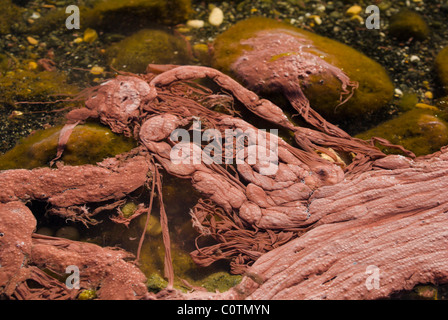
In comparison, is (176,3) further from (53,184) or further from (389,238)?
(389,238)

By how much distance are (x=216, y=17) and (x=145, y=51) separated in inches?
40.7

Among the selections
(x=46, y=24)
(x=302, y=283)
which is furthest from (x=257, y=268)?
(x=46, y=24)

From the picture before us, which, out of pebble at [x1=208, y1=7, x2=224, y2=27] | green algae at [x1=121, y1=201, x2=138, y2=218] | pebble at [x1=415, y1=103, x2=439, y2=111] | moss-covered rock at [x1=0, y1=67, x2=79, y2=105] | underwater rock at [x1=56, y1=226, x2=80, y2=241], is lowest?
underwater rock at [x1=56, y1=226, x2=80, y2=241]

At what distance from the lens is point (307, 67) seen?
3137mm

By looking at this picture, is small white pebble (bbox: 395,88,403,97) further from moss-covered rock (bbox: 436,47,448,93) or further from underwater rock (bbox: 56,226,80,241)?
underwater rock (bbox: 56,226,80,241)

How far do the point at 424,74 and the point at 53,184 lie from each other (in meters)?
3.82

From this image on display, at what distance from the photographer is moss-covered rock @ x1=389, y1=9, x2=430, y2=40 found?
383cm

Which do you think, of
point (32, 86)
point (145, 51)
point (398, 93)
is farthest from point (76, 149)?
point (398, 93)

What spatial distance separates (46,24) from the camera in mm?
3842

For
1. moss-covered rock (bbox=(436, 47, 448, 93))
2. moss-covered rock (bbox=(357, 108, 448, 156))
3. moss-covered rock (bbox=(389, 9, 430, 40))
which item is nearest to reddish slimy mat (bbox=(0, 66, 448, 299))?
moss-covered rock (bbox=(357, 108, 448, 156))

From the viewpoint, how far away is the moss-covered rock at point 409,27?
12.6ft

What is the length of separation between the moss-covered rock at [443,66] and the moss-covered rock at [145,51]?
2.67 m

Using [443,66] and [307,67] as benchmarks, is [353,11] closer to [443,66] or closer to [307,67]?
[443,66]

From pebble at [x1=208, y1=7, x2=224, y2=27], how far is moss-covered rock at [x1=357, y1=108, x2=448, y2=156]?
2.12 meters
